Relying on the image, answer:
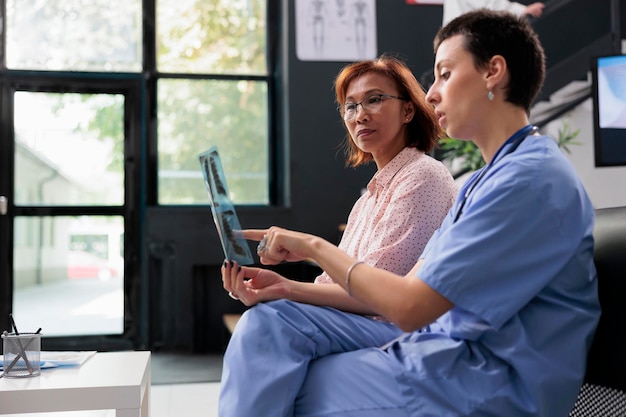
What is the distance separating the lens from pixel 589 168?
523 cm

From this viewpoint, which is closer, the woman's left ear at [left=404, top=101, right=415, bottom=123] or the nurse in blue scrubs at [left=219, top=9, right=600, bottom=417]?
the nurse in blue scrubs at [left=219, top=9, right=600, bottom=417]

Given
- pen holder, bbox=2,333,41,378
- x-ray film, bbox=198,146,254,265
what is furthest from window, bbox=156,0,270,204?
x-ray film, bbox=198,146,254,265

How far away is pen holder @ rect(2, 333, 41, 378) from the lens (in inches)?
80.5

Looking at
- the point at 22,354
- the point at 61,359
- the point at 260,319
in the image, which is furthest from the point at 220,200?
the point at 61,359

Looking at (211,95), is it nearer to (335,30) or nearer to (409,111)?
(335,30)

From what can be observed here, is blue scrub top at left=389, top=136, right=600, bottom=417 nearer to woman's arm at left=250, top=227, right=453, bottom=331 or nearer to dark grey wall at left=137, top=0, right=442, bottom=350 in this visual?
woman's arm at left=250, top=227, right=453, bottom=331

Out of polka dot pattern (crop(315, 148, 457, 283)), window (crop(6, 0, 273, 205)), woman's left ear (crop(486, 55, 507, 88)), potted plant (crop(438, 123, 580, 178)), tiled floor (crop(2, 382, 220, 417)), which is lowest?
tiled floor (crop(2, 382, 220, 417))

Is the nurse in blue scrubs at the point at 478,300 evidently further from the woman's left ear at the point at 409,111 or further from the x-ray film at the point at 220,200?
the woman's left ear at the point at 409,111

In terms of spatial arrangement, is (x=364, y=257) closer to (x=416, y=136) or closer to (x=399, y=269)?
(x=399, y=269)

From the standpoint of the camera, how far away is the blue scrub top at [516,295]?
4.08 feet

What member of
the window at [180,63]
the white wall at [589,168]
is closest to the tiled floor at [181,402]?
the window at [180,63]

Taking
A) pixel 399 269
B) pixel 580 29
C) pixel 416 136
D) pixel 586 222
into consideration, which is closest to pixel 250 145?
pixel 580 29

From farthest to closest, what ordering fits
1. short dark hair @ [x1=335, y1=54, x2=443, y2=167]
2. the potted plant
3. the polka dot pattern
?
the potted plant → short dark hair @ [x1=335, y1=54, x2=443, y2=167] → the polka dot pattern

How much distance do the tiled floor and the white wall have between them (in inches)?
113
